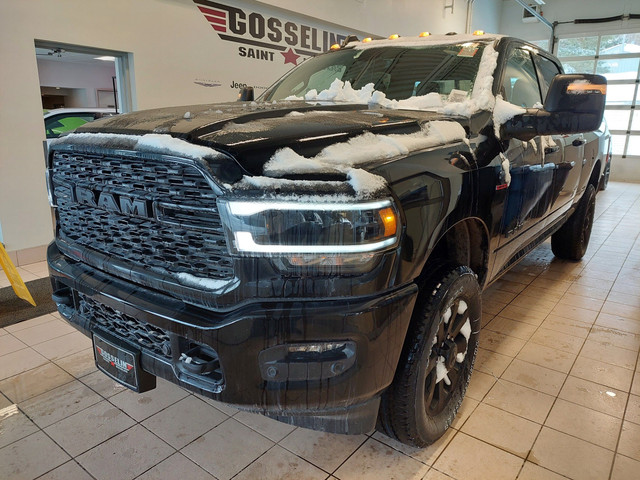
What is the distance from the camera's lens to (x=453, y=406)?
2016mm

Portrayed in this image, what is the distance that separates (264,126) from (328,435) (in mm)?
1335

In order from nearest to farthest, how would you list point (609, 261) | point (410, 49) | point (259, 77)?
point (410, 49) < point (609, 261) < point (259, 77)

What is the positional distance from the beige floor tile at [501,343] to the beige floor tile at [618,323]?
2.50ft

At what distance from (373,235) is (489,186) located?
90cm

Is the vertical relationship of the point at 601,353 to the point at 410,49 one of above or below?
below

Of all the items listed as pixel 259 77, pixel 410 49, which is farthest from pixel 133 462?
pixel 259 77

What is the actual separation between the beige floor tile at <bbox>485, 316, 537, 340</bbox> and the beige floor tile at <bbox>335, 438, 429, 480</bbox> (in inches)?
56.8

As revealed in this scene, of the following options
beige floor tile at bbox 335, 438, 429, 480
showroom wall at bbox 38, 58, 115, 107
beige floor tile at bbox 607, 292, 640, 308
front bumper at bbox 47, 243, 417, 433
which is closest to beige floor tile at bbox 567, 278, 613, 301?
beige floor tile at bbox 607, 292, 640, 308

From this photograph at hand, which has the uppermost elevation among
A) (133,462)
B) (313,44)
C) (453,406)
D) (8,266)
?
(313,44)

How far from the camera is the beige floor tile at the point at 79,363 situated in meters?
2.57

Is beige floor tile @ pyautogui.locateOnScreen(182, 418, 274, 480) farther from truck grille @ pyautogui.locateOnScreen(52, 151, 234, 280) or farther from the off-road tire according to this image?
the off-road tire

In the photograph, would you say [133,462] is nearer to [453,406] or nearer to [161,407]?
[161,407]

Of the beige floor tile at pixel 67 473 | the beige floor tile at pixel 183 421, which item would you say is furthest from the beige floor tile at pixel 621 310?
the beige floor tile at pixel 67 473

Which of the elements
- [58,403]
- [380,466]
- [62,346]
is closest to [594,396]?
[380,466]
